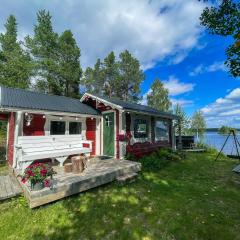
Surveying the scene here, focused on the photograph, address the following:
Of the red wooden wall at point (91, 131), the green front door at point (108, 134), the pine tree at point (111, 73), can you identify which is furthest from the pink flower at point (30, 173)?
the pine tree at point (111, 73)

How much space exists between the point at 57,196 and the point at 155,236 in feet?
8.23

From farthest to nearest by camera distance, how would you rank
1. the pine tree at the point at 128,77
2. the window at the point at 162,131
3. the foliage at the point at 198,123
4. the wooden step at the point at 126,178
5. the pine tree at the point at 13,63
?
the pine tree at the point at 128,77, the foliage at the point at 198,123, the pine tree at the point at 13,63, the window at the point at 162,131, the wooden step at the point at 126,178

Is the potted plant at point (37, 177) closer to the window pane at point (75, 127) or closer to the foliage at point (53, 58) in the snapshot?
the window pane at point (75, 127)

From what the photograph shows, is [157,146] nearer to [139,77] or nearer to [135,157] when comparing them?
[135,157]

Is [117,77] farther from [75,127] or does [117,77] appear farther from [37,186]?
[37,186]

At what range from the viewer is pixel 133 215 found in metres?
3.73

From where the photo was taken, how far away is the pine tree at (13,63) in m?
20.1

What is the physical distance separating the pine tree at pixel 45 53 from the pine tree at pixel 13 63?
3.81 feet

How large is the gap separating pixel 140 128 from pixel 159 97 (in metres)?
19.2

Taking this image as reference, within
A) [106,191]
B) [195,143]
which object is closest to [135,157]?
[106,191]

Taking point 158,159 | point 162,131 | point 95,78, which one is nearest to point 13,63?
point 95,78

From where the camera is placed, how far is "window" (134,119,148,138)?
964cm

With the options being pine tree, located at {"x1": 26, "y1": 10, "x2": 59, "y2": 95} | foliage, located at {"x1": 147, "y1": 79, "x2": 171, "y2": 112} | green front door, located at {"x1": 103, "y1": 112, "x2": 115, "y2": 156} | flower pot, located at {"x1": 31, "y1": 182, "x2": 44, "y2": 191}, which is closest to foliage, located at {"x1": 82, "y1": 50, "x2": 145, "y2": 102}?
Result: foliage, located at {"x1": 147, "y1": 79, "x2": 171, "y2": 112}

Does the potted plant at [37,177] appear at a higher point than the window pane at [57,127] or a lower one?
lower
